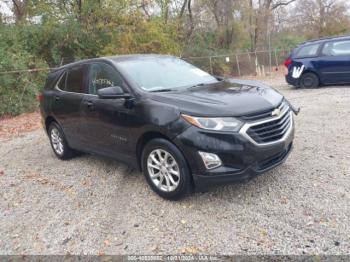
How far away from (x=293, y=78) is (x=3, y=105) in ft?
31.3

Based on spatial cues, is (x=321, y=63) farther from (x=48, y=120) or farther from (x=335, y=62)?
(x=48, y=120)

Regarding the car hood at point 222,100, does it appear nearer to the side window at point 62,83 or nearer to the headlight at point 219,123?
the headlight at point 219,123

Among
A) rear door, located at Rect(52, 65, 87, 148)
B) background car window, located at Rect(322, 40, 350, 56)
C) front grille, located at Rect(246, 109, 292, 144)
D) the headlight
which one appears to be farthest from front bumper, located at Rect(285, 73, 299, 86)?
the headlight

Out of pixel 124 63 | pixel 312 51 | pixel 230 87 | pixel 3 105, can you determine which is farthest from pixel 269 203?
pixel 3 105

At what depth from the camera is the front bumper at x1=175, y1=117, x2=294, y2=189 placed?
3529 mm

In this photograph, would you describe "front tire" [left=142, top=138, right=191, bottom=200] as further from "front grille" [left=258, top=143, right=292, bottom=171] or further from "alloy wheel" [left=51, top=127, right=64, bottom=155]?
"alloy wheel" [left=51, top=127, right=64, bottom=155]

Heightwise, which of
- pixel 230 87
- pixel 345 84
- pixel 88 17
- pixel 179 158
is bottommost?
pixel 345 84

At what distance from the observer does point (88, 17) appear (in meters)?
16.0

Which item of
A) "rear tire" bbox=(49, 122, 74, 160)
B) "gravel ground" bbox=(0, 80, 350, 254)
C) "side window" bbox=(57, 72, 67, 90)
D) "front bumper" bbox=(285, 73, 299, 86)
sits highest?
"side window" bbox=(57, 72, 67, 90)

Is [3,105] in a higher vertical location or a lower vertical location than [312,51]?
lower

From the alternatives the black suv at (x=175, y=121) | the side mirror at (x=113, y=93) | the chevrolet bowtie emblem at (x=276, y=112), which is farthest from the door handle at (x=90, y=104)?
the chevrolet bowtie emblem at (x=276, y=112)

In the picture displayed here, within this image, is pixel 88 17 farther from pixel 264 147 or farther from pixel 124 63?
pixel 264 147

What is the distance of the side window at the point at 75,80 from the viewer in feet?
17.2

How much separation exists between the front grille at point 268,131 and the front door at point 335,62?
24.7ft
